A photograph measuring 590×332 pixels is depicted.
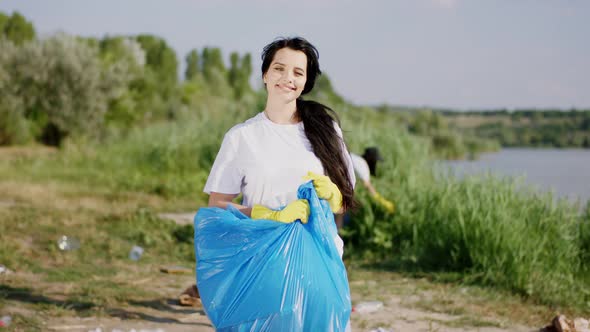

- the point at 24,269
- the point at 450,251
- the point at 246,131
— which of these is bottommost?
the point at 24,269

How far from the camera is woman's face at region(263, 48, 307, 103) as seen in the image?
276 centimetres

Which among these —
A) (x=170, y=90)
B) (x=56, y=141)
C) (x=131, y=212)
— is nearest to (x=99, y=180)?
(x=131, y=212)

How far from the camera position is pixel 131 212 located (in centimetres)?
862

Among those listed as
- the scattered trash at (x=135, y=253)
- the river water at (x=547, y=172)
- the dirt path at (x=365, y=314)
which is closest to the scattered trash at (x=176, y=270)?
the dirt path at (x=365, y=314)

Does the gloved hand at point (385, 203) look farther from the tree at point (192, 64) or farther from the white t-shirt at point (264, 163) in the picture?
the tree at point (192, 64)

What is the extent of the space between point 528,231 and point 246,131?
13.6 feet

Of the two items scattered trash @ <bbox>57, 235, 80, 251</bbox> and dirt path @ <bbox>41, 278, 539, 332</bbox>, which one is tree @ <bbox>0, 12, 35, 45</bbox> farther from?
dirt path @ <bbox>41, 278, 539, 332</bbox>

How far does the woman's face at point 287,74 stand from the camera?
2758 mm

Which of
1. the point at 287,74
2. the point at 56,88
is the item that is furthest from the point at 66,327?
the point at 56,88

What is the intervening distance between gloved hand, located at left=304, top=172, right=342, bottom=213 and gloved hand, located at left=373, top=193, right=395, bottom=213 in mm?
4470

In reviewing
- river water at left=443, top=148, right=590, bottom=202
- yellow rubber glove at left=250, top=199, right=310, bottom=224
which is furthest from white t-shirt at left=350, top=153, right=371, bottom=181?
yellow rubber glove at left=250, top=199, right=310, bottom=224

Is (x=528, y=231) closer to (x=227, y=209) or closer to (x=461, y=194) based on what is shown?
(x=461, y=194)

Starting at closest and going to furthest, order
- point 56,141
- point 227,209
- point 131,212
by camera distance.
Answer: point 227,209
point 131,212
point 56,141

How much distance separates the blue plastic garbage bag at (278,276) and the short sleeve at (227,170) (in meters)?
0.17
